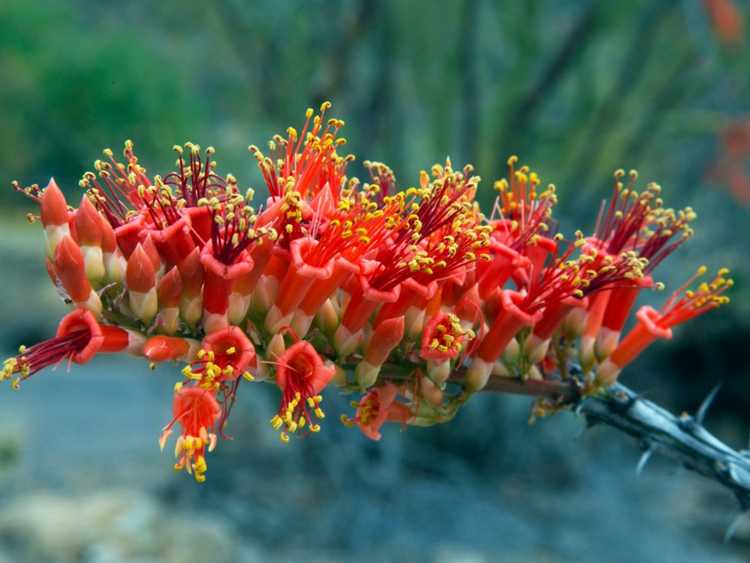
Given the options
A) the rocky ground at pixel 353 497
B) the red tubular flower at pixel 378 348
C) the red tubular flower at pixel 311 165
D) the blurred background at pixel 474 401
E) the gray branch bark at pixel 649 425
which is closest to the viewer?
the red tubular flower at pixel 378 348

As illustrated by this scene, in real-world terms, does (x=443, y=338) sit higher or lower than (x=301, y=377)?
higher

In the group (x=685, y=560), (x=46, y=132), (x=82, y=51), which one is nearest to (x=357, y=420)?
(x=685, y=560)

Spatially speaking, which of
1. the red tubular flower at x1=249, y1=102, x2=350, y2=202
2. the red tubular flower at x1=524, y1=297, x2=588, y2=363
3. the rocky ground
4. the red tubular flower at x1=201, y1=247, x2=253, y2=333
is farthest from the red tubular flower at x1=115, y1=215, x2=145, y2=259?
the rocky ground

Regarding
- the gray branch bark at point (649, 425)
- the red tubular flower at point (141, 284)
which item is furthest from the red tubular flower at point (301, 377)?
the gray branch bark at point (649, 425)

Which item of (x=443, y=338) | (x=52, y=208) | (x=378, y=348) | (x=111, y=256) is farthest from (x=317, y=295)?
(x=52, y=208)

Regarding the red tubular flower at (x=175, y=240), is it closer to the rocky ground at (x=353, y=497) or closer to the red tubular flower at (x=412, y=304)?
the red tubular flower at (x=412, y=304)

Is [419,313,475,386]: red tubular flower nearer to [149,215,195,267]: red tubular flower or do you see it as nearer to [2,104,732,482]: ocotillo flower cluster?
[2,104,732,482]: ocotillo flower cluster

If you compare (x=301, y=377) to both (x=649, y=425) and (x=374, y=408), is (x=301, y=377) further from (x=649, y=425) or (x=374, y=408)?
(x=649, y=425)
